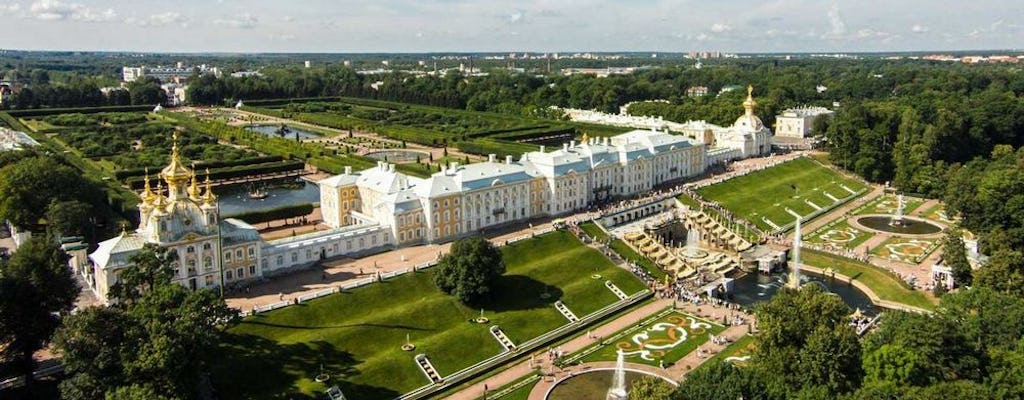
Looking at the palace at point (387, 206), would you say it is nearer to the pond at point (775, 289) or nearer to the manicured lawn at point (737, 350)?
the pond at point (775, 289)

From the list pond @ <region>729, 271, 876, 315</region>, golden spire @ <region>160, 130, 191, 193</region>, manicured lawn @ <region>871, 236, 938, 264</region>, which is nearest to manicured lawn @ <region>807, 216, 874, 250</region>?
manicured lawn @ <region>871, 236, 938, 264</region>

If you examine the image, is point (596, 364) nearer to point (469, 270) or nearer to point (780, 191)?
point (469, 270)

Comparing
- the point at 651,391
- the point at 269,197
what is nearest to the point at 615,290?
the point at 651,391

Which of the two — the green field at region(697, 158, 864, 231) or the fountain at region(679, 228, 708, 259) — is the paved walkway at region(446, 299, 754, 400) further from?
the green field at region(697, 158, 864, 231)

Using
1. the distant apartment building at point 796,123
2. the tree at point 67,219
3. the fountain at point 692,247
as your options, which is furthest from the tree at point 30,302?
the distant apartment building at point 796,123

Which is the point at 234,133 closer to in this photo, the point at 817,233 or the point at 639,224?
the point at 639,224

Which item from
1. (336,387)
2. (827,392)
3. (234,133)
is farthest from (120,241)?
(234,133)
